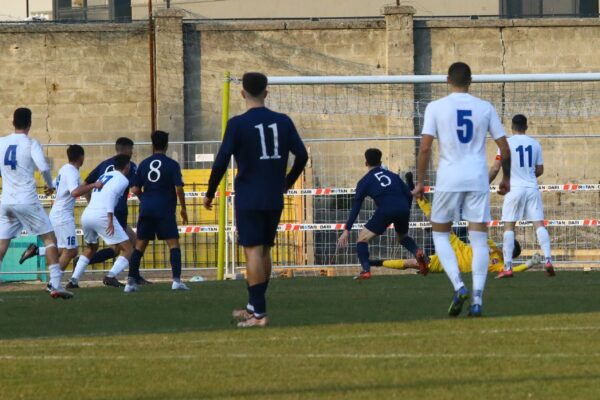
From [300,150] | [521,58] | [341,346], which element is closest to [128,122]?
[521,58]

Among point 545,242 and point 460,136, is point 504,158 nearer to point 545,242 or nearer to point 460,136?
point 460,136

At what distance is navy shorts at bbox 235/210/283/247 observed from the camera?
35.3ft

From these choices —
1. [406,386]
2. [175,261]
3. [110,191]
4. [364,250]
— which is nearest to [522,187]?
[364,250]

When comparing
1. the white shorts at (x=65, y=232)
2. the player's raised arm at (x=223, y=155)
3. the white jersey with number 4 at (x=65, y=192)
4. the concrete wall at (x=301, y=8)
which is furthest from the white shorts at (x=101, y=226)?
the concrete wall at (x=301, y=8)

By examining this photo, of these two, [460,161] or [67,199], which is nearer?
[460,161]

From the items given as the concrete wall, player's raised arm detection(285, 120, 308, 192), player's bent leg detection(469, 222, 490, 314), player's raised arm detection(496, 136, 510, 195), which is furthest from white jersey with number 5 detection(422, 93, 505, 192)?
the concrete wall

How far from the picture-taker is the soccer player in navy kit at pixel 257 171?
10.7 metres

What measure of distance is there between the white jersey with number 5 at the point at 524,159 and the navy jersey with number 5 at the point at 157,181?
4.35 m

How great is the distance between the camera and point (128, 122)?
33188 millimetres

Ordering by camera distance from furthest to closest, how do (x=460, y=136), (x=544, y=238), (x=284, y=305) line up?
(x=544, y=238) → (x=284, y=305) → (x=460, y=136)

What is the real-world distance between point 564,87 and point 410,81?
843 cm

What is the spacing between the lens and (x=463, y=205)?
37.2 ft

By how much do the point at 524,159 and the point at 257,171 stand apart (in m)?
8.04

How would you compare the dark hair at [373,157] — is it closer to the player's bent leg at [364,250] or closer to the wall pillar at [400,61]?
the player's bent leg at [364,250]
